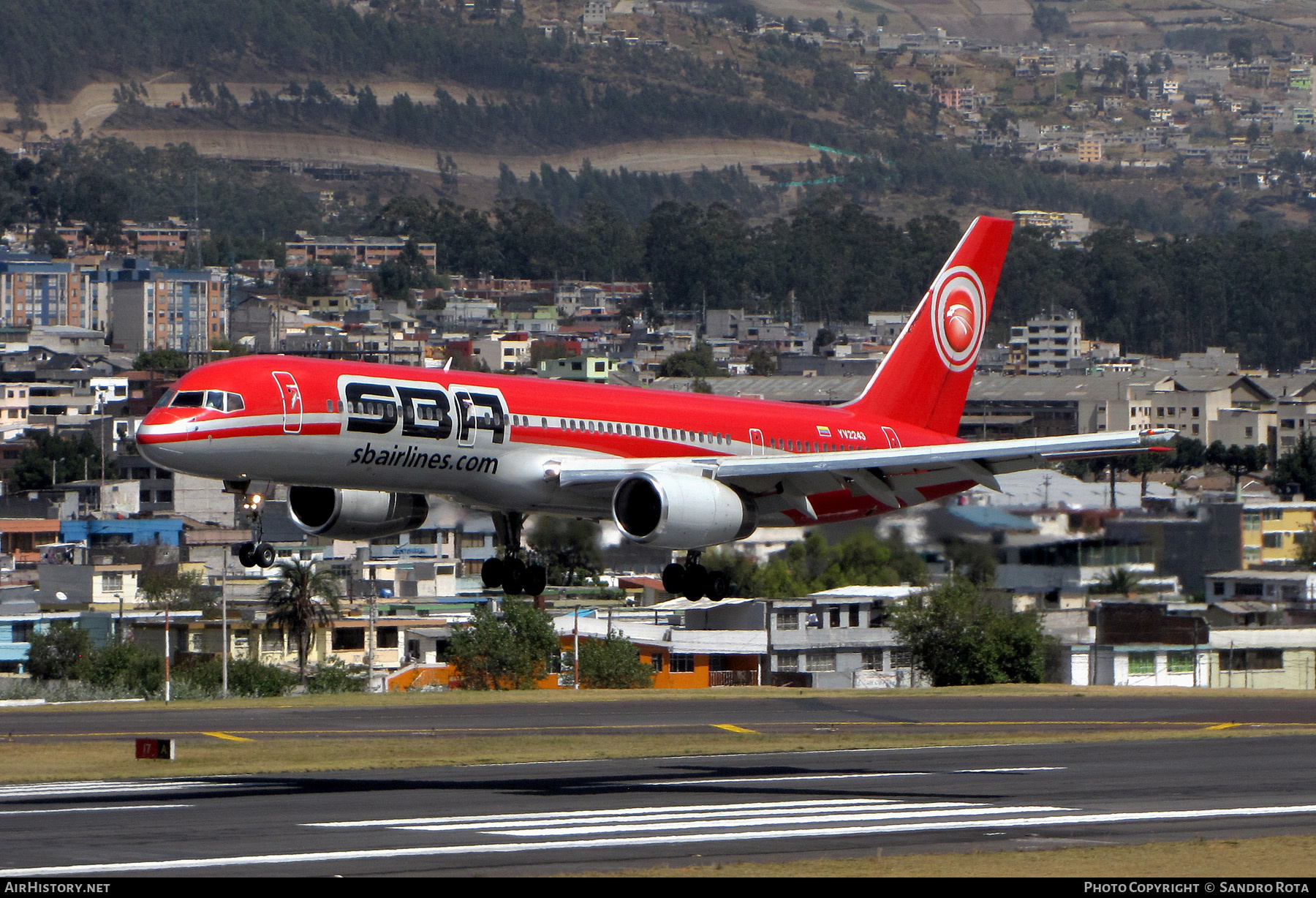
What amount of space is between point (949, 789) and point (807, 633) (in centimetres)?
5275

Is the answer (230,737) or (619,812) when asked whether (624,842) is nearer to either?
(619,812)

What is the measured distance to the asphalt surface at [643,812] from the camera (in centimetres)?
3198

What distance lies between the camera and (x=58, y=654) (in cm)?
10256

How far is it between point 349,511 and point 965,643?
155ft

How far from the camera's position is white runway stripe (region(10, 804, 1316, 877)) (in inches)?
1200

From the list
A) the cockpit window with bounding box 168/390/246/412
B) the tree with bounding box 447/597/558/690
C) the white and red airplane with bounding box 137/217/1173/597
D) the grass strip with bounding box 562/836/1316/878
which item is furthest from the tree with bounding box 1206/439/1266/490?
the grass strip with bounding box 562/836/1316/878

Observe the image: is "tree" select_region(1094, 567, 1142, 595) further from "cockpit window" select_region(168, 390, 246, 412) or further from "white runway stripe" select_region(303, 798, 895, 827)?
"cockpit window" select_region(168, 390, 246, 412)

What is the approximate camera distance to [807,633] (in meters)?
96.3

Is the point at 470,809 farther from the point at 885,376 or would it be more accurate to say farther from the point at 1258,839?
the point at 885,376

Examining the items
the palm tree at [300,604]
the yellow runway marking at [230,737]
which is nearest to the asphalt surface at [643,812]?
the yellow runway marking at [230,737]

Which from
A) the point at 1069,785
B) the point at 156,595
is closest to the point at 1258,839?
the point at 1069,785

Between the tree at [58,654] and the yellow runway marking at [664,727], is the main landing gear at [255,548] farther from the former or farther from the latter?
→ the tree at [58,654]

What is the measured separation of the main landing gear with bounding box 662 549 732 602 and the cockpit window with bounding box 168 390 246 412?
1144cm

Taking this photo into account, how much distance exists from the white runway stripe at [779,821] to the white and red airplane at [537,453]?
8.27 m
